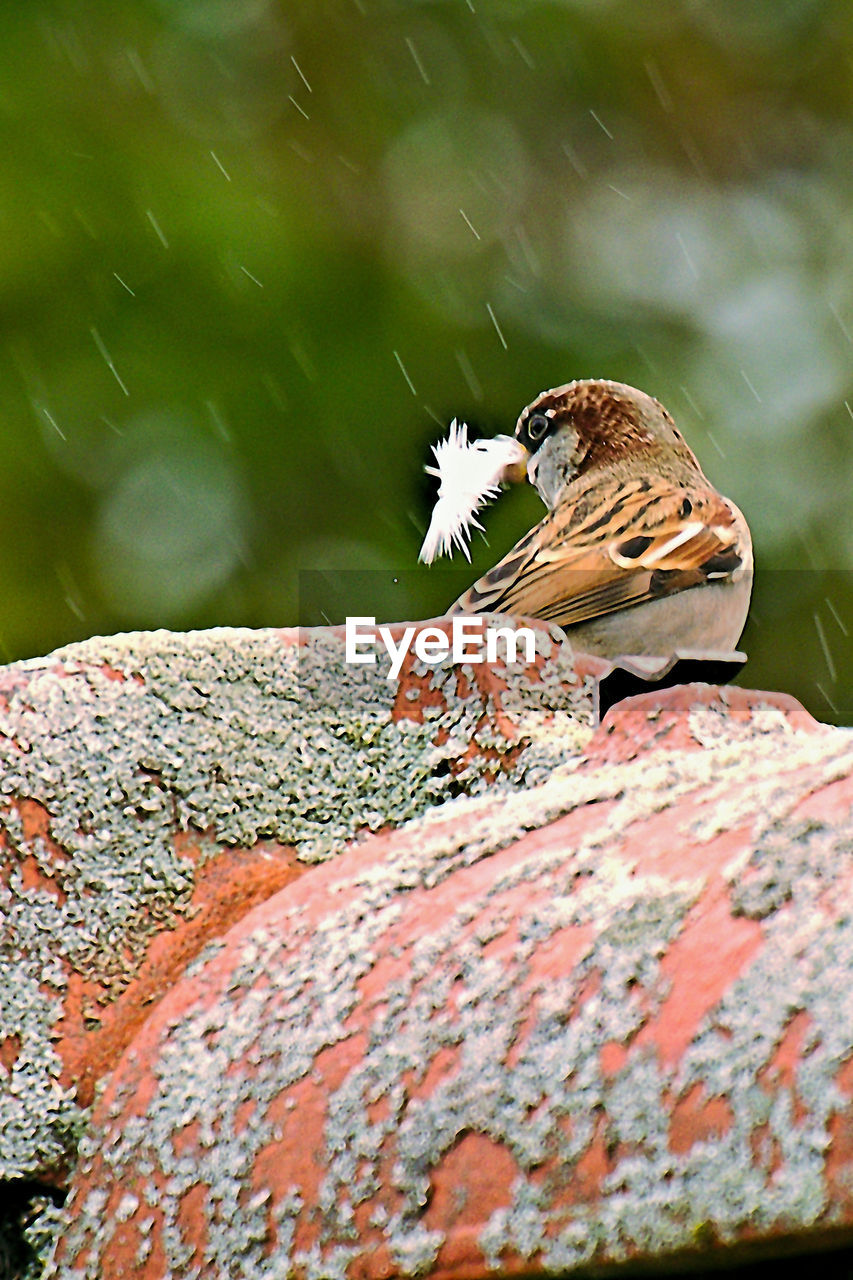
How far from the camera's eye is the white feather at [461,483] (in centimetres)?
191

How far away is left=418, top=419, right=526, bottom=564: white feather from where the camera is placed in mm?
1911

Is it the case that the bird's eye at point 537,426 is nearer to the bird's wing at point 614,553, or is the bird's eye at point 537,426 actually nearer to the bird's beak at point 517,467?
the bird's beak at point 517,467

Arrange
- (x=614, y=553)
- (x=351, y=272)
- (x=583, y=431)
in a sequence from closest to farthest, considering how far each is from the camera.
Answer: (x=614, y=553) < (x=583, y=431) < (x=351, y=272)

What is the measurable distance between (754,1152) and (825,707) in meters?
3.14

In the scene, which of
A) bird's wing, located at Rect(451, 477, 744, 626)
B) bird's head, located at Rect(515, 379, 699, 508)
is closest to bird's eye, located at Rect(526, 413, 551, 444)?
bird's head, located at Rect(515, 379, 699, 508)

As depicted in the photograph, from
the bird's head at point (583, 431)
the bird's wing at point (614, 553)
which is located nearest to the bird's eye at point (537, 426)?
the bird's head at point (583, 431)

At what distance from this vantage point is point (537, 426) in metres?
2.26

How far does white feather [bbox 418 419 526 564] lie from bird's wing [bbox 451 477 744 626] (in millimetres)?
86

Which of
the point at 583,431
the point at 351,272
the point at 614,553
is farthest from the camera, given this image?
the point at 351,272

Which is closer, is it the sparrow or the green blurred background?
the sparrow

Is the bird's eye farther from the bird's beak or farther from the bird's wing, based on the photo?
the bird's wing

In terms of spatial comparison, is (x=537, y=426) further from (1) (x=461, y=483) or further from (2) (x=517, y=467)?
(1) (x=461, y=483)

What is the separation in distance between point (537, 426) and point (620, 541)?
1.03 ft

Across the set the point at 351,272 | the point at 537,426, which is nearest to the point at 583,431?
the point at 537,426
